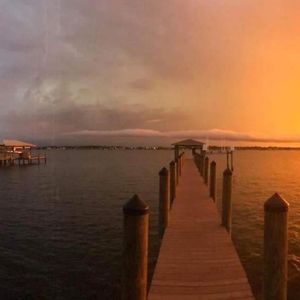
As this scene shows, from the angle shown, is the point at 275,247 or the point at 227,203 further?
the point at 227,203

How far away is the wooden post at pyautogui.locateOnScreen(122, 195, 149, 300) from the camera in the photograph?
4.68 meters

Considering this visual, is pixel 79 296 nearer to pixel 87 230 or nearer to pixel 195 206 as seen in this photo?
pixel 195 206

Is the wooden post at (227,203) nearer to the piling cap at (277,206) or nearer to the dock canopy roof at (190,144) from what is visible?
the piling cap at (277,206)

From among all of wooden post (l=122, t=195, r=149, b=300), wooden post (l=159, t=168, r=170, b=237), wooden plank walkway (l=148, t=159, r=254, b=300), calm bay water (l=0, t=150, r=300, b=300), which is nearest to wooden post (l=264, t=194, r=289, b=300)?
wooden plank walkway (l=148, t=159, r=254, b=300)

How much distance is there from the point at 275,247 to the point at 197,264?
2.95 metres

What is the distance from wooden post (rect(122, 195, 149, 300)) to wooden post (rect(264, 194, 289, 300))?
1645mm

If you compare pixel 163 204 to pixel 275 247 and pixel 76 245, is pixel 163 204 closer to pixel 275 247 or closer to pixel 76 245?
pixel 275 247

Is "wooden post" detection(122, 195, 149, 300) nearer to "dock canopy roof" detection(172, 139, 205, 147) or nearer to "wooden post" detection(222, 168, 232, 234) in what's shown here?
"wooden post" detection(222, 168, 232, 234)

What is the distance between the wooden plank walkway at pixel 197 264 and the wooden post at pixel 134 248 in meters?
1.62

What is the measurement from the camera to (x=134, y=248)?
4.74 m

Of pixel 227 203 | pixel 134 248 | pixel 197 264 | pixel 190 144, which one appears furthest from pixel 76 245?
pixel 190 144

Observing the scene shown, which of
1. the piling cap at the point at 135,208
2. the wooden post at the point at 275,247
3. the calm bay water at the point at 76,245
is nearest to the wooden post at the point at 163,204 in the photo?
the calm bay water at the point at 76,245

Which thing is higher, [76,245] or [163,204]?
[163,204]

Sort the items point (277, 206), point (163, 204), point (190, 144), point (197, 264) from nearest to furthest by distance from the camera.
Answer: point (277, 206) < point (197, 264) < point (163, 204) < point (190, 144)
